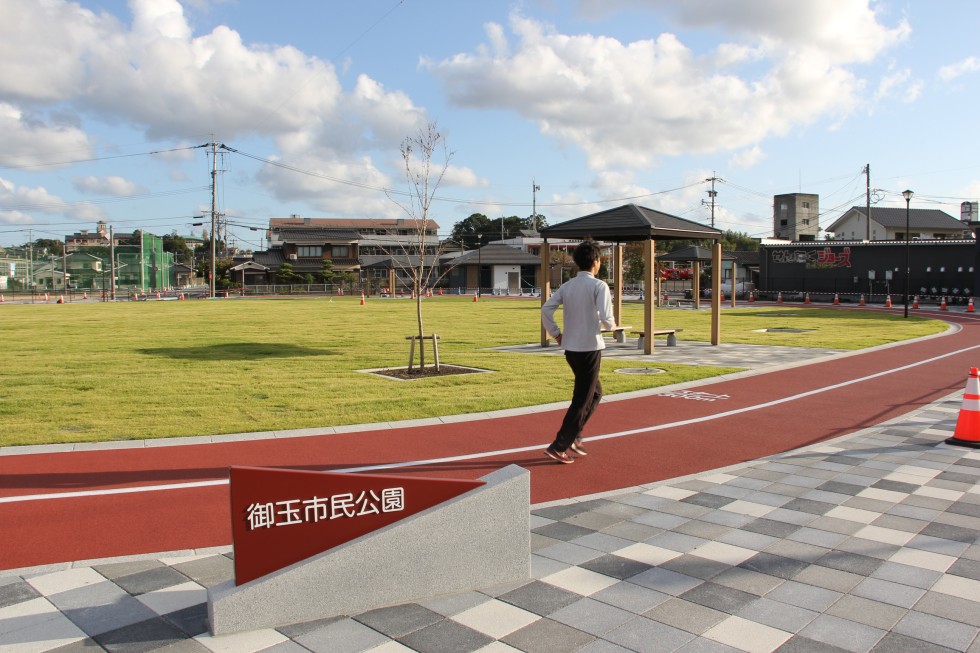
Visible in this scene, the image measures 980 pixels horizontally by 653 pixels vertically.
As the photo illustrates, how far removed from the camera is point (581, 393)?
6.69 metres

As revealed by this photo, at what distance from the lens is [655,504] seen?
18.6 feet

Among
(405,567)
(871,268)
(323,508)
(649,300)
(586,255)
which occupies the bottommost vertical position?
(405,567)

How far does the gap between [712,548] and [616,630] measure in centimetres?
140

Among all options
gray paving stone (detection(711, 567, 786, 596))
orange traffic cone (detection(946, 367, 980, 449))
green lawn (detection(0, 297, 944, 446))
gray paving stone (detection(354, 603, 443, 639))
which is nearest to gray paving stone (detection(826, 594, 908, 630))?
gray paving stone (detection(711, 567, 786, 596))

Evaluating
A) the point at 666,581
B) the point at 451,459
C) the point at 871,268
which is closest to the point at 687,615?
the point at 666,581

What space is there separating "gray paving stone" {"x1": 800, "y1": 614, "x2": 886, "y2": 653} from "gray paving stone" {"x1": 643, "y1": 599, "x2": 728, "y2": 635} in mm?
433

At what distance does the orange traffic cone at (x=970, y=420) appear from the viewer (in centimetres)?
755

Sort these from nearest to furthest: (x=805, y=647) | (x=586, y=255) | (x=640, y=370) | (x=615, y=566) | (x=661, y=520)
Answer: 1. (x=805, y=647)
2. (x=615, y=566)
3. (x=661, y=520)
4. (x=586, y=255)
5. (x=640, y=370)

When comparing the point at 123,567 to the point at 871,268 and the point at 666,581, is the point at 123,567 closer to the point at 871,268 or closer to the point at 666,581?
the point at 666,581

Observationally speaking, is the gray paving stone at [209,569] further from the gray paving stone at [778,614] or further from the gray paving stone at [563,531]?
the gray paving stone at [778,614]

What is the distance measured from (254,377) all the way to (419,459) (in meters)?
6.37

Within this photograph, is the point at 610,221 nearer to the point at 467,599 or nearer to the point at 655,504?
the point at 655,504

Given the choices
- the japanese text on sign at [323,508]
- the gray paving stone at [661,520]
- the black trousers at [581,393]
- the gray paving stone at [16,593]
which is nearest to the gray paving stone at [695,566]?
the gray paving stone at [661,520]

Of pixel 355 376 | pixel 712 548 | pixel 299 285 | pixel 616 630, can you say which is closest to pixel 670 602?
pixel 616 630
